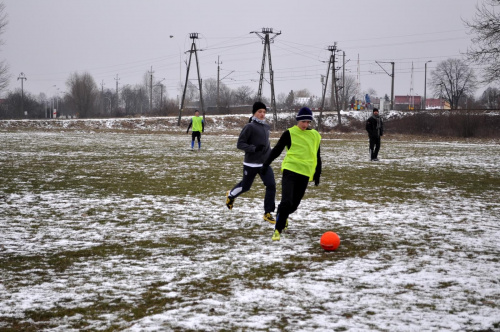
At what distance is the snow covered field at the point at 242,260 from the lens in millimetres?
4668

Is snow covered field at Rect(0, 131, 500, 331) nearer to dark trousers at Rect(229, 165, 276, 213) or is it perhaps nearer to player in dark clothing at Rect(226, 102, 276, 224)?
dark trousers at Rect(229, 165, 276, 213)

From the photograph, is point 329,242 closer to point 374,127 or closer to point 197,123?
point 374,127

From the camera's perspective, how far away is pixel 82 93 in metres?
108

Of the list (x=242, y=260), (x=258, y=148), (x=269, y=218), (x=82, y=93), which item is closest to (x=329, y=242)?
(x=242, y=260)

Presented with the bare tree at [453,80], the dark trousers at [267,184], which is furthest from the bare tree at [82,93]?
the dark trousers at [267,184]

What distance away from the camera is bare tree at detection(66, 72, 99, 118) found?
354 ft

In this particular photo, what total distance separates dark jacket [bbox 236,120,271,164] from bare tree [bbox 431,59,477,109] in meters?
106

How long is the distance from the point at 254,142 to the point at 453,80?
11082 centimetres

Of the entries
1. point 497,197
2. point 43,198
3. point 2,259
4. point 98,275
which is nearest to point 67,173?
point 43,198

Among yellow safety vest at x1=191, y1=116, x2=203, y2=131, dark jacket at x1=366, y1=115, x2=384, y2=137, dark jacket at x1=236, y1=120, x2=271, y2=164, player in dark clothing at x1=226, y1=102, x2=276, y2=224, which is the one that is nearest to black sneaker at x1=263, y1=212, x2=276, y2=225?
player in dark clothing at x1=226, y1=102, x2=276, y2=224

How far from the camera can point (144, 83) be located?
5881 inches

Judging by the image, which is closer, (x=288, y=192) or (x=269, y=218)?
(x=288, y=192)

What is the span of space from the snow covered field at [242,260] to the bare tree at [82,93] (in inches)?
3922

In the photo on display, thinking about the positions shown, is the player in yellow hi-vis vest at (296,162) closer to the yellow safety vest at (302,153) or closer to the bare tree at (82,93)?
the yellow safety vest at (302,153)
